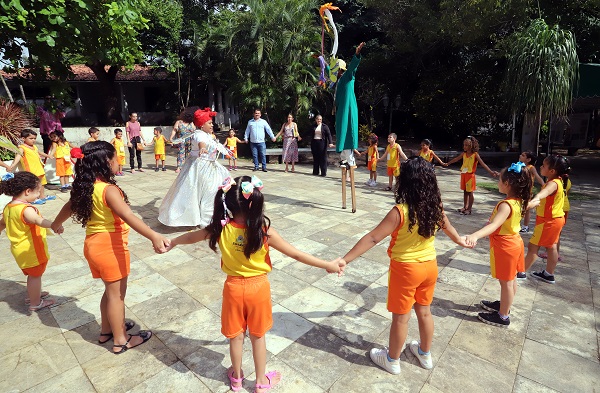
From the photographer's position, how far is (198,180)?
5109mm

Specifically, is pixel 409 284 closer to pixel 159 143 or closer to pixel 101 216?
pixel 101 216

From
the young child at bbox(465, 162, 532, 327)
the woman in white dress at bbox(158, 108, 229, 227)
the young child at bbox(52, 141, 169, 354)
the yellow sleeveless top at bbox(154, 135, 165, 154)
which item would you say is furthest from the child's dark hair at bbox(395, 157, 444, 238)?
the yellow sleeveless top at bbox(154, 135, 165, 154)

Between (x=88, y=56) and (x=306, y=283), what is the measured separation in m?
6.06

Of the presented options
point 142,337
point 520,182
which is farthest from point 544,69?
point 142,337

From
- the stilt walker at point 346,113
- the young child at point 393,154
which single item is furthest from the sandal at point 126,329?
the young child at point 393,154

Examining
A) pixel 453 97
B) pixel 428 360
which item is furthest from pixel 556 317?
pixel 453 97

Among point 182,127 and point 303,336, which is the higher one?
point 182,127

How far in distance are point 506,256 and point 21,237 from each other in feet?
13.7

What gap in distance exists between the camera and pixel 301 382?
2.42 m

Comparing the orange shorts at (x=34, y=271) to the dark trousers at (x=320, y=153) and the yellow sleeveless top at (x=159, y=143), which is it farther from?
the dark trousers at (x=320, y=153)

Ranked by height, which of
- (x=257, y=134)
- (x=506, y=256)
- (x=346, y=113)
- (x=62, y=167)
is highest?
(x=346, y=113)

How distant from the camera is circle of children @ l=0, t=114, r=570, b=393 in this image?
84.4 inches

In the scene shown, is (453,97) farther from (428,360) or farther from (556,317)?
(428,360)

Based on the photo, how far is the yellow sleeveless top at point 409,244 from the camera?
233cm
